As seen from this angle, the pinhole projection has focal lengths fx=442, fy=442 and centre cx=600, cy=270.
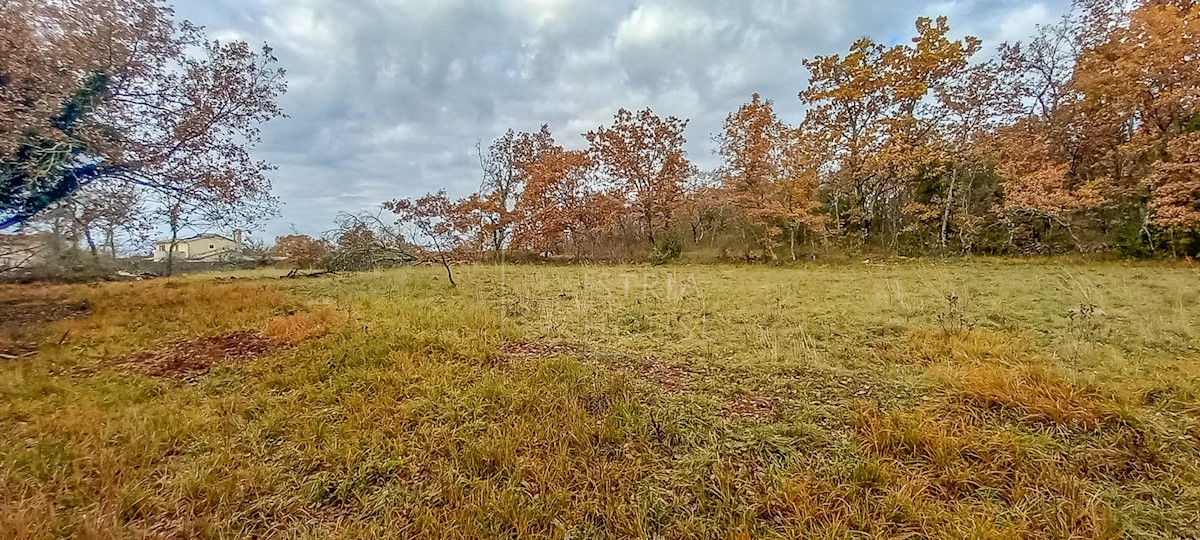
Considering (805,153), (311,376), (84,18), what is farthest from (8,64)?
(805,153)

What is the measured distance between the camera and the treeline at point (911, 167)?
977 centimetres

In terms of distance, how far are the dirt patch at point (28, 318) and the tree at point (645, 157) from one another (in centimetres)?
1287

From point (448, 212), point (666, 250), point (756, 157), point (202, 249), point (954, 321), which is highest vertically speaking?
point (756, 157)

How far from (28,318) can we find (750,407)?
8.55 meters

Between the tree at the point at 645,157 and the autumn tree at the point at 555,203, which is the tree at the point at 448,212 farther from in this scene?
the tree at the point at 645,157

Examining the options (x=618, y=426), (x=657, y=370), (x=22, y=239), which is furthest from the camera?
(x=22, y=239)

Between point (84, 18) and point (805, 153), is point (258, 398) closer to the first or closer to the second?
point (84, 18)

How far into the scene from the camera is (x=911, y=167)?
508 inches

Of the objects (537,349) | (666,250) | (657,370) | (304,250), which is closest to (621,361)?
(657,370)

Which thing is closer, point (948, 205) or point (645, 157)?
point (948, 205)

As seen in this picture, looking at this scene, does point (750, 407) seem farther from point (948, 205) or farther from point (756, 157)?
point (948, 205)

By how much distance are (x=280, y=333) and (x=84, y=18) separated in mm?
4786

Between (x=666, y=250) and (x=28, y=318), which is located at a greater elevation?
(x=666, y=250)

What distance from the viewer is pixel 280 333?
15.1 ft
